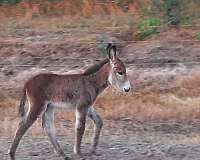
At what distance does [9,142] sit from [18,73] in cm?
440

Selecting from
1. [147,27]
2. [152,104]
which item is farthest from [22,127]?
[147,27]

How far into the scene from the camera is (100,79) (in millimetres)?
9586

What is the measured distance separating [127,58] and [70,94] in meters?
5.64

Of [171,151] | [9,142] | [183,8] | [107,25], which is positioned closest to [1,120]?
[9,142]

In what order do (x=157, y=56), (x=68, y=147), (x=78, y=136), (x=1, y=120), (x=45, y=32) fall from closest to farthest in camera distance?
(x=78, y=136) < (x=68, y=147) < (x=1, y=120) < (x=157, y=56) < (x=45, y=32)

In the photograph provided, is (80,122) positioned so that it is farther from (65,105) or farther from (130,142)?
(130,142)

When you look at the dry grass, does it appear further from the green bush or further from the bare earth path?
the green bush

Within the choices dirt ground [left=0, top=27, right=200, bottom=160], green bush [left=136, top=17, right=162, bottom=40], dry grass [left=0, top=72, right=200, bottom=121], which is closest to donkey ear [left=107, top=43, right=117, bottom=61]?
dirt ground [left=0, top=27, right=200, bottom=160]

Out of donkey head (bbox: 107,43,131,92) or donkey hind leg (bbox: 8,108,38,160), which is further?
donkey head (bbox: 107,43,131,92)

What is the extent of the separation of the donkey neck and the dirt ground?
2.93 feet

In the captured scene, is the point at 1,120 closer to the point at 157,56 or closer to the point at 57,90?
the point at 57,90

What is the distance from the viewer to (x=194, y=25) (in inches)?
656

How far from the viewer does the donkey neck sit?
31.4ft

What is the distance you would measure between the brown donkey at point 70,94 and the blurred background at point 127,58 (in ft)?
1.46
